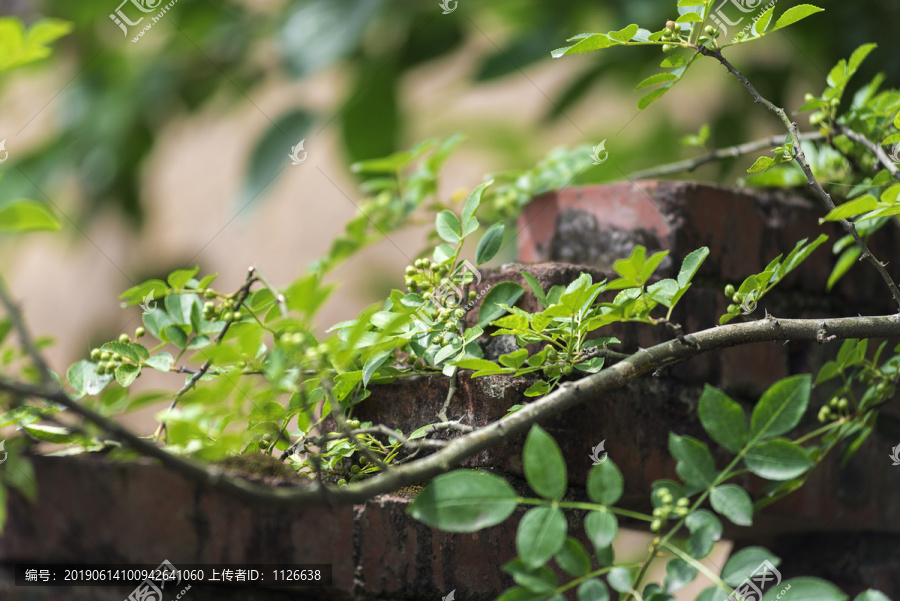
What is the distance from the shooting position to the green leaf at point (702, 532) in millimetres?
339

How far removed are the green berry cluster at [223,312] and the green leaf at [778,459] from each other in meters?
0.28

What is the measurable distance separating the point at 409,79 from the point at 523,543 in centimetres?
103

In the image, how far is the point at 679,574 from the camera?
0.34m

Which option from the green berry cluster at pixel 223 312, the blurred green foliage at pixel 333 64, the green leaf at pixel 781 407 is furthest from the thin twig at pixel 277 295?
the blurred green foliage at pixel 333 64

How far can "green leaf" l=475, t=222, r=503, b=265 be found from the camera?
1.61 feet

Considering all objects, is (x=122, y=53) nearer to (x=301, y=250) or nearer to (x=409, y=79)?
(x=409, y=79)

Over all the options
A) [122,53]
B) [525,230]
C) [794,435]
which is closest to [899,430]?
[794,435]

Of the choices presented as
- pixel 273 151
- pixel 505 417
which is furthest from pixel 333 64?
pixel 505 417

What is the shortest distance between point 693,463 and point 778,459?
0.04 metres

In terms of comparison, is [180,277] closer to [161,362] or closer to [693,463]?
[161,362]

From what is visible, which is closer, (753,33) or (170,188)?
(753,33)

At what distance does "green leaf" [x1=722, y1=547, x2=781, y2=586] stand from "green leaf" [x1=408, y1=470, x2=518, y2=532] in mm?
103

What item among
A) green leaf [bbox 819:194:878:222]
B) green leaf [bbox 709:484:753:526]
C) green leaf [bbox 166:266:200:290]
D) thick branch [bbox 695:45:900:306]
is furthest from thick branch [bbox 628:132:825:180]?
green leaf [bbox 166:266:200:290]

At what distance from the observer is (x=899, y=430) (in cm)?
75
